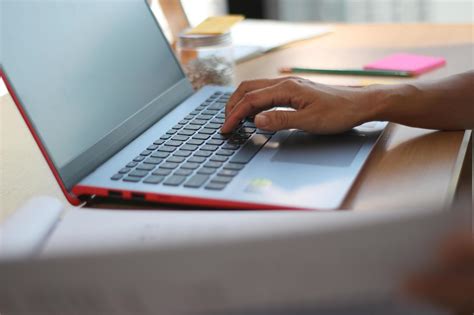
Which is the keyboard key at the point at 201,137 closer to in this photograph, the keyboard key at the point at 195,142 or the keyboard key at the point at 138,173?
the keyboard key at the point at 195,142

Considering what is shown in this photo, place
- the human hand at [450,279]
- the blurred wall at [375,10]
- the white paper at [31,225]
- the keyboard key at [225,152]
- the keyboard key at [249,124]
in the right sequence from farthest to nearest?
the blurred wall at [375,10] < the keyboard key at [249,124] < the keyboard key at [225,152] < the white paper at [31,225] < the human hand at [450,279]

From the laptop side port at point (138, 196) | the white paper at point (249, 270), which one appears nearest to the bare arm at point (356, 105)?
the laptop side port at point (138, 196)

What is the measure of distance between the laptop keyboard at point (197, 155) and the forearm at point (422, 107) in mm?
175

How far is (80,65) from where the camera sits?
3.14ft

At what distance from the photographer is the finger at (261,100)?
96 centimetres

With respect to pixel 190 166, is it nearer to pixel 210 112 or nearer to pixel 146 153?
pixel 146 153

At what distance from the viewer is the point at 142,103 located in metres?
1.07

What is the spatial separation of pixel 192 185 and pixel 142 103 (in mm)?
315

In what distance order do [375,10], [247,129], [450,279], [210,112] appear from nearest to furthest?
[450,279] < [247,129] < [210,112] < [375,10]

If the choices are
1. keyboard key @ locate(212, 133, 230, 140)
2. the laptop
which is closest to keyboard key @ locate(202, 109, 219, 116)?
the laptop

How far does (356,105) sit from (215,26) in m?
0.50

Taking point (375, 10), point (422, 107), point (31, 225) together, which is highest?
point (31, 225)

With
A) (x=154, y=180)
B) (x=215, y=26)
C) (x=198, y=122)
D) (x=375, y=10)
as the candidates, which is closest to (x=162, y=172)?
(x=154, y=180)

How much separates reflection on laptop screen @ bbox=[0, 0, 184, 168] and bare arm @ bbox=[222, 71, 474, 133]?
0.18 meters
